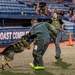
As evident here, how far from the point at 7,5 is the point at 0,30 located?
924 centimetres

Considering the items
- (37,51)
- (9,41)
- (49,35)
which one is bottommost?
(9,41)

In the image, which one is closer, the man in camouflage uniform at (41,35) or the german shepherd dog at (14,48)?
the german shepherd dog at (14,48)

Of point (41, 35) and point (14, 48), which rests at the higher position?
point (41, 35)

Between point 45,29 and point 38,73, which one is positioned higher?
point 45,29

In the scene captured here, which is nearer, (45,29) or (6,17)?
(45,29)

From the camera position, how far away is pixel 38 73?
299 inches

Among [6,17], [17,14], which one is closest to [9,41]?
[6,17]

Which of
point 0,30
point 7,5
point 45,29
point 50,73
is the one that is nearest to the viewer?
point 50,73

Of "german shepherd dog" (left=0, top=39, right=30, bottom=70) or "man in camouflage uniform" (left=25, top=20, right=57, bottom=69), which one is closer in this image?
"german shepherd dog" (left=0, top=39, right=30, bottom=70)

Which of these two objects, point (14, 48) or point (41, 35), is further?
point (41, 35)

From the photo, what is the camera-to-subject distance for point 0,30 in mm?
14312

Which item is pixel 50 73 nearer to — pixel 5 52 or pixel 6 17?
pixel 5 52

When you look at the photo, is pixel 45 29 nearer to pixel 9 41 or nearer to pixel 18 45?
pixel 18 45

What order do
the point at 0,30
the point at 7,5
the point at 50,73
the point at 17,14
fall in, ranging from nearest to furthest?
the point at 50,73, the point at 0,30, the point at 17,14, the point at 7,5
